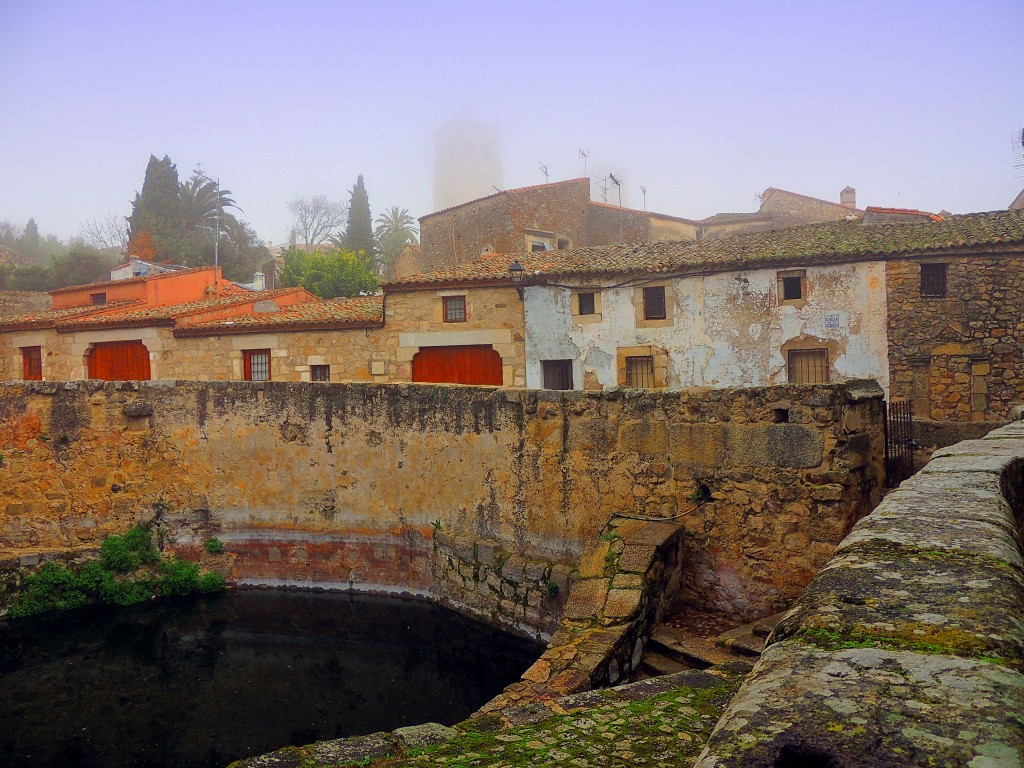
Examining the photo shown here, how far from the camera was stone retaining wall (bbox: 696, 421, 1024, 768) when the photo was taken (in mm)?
1436

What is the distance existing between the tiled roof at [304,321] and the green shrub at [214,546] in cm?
925

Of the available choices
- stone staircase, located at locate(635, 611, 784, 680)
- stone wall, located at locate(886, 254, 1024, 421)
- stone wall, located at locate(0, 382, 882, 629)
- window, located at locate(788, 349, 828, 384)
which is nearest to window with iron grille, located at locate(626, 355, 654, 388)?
window, located at locate(788, 349, 828, 384)

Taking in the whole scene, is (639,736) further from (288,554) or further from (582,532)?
(288,554)

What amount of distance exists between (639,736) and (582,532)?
4853mm

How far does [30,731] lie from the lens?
727cm

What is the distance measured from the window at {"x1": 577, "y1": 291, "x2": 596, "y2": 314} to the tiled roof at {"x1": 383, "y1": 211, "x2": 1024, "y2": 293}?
626 millimetres

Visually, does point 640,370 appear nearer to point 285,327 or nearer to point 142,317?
point 285,327

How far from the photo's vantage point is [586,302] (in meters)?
19.6

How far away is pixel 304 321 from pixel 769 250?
39.8ft

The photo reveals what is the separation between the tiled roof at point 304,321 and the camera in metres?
19.6

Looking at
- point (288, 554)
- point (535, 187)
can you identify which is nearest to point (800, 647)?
point (288, 554)

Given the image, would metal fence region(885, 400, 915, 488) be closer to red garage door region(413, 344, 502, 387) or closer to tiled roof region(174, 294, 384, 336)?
red garage door region(413, 344, 502, 387)

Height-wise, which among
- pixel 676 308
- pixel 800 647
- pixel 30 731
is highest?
pixel 676 308

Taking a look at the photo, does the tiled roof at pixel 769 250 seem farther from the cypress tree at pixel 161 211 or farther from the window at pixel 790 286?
the cypress tree at pixel 161 211
